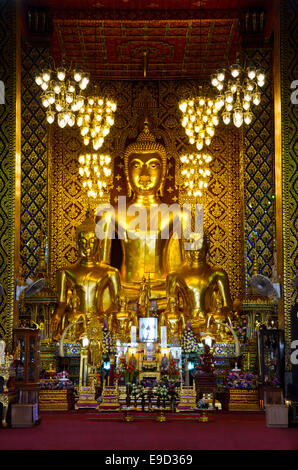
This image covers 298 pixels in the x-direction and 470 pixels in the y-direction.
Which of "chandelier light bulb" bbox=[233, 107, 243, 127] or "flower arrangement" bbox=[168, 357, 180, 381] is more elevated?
"chandelier light bulb" bbox=[233, 107, 243, 127]

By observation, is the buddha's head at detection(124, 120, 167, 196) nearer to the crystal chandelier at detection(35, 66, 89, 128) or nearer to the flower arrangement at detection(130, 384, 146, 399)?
the crystal chandelier at detection(35, 66, 89, 128)

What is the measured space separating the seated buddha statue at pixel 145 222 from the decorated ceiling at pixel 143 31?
118cm

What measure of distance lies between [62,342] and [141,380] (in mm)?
1621

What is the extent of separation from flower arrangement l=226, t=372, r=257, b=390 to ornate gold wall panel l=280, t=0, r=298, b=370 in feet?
2.22

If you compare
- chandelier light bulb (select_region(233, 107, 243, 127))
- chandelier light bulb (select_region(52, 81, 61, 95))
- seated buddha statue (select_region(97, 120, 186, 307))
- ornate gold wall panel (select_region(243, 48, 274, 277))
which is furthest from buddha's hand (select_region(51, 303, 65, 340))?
chandelier light bulb (select_region(233, 107, 243, 127))

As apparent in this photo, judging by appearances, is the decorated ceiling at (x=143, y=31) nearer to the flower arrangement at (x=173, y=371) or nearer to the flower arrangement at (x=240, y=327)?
the flower arrangement at (x=240, y=327)

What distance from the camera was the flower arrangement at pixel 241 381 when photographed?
33.5ft

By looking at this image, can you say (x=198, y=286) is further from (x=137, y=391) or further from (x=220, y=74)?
(x=220, y=74)

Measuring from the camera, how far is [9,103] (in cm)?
1012

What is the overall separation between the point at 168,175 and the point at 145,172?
1.72 ft

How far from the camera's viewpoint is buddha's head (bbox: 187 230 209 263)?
13.1m

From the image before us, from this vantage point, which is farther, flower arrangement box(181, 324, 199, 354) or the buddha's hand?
the buddha's hand
